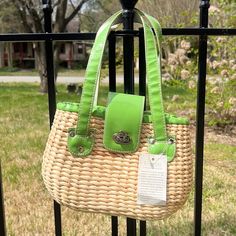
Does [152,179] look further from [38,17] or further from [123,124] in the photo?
[38,17]

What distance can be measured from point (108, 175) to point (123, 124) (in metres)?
0.15

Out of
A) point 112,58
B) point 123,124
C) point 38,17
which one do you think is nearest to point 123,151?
point 123,124

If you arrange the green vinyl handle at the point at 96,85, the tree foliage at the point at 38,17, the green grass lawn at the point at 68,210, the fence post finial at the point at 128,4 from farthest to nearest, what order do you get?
the tree foliage at the point at 38,17, the green grass lawn at the point at 68,210, the fence post finial at the point at 128,4, the green vinyl handle at the point at 96,85

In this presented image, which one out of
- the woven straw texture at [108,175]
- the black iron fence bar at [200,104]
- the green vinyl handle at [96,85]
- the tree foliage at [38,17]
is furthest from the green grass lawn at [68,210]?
the tree foliage at [38,17]

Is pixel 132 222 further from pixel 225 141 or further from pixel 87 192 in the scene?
pixel 225 141

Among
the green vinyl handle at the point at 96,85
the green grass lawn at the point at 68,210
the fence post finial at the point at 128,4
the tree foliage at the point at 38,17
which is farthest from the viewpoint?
the tree foliage at the point at 38,17

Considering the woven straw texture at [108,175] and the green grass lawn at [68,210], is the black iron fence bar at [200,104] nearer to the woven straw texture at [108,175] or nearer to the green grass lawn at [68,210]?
the woven straw texture at [108,175]

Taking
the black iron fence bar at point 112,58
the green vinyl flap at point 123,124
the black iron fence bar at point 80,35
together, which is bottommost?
the green vinyl flap at point 123,124

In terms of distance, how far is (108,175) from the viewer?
116 cm

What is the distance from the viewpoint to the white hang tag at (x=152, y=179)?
1.13 metres

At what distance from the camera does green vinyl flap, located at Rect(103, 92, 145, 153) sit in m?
1.13

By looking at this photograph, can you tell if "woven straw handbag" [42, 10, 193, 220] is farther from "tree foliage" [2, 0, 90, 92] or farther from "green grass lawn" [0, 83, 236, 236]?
"tree foliage" [2, 0, 90, 92]

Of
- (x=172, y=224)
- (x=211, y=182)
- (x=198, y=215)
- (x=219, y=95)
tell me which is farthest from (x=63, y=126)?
(x=219, y=95)

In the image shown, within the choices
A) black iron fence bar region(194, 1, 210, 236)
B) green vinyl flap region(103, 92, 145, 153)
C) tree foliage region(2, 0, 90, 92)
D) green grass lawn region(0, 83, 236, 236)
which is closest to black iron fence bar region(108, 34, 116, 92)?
green vinyl flap region(103, 92, 145, 153)
